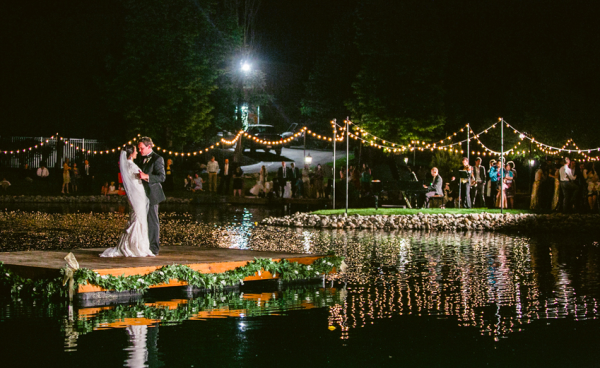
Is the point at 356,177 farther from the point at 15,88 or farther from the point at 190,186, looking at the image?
the point at 15,88

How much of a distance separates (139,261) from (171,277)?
30.9 inches

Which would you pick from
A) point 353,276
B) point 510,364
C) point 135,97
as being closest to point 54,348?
point 510,364

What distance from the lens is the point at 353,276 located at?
1126 cm

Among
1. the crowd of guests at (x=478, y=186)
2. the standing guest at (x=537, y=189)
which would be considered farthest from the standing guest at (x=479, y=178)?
the standing guest at (x=537, y=189)

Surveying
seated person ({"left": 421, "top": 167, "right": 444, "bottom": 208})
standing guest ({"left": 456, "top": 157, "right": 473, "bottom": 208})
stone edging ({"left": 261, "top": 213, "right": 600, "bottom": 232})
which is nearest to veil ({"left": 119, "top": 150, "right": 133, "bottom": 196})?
stone edging ({"left": 261, "top": 213, "right": 600, "bottom": 232})

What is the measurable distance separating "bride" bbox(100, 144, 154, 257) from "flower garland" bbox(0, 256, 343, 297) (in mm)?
1327

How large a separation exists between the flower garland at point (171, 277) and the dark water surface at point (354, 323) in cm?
18

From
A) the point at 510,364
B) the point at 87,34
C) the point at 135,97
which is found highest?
the point at 87,34

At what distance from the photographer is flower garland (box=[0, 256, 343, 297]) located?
892 cm

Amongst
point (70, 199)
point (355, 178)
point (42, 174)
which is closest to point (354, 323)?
point (355, 178)

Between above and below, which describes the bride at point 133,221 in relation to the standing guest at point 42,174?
below

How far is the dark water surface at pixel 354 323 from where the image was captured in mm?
6355

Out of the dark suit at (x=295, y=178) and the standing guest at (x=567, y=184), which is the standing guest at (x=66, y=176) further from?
the standing guest at (x=567, y=184)

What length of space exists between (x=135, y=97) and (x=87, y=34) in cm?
601
